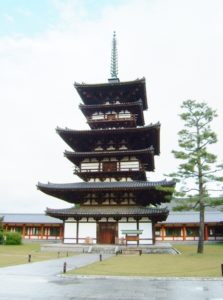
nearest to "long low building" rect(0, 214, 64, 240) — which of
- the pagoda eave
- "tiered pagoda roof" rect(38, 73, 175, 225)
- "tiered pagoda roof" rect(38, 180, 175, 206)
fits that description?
"tiered pagoda roof" rect(38, 73, 175, 225)

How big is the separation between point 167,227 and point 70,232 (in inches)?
1039

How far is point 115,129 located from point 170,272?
2139 cm

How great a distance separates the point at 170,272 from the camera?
720 inches

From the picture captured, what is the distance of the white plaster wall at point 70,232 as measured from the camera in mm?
36781

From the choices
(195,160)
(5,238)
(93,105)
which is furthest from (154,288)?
(5,238)

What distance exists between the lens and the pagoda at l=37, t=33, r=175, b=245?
35.4 meters

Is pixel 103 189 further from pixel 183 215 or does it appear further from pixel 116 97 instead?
pixel 183 215

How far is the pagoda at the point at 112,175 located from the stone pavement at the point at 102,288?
18.3m

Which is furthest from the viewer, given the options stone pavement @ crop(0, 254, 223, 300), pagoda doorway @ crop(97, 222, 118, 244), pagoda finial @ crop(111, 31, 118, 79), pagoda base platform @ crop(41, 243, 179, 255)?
pagoda finial @ crop(111, 31, 118, 79)

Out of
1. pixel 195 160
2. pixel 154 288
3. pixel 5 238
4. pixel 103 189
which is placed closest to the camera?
pixel 154 288

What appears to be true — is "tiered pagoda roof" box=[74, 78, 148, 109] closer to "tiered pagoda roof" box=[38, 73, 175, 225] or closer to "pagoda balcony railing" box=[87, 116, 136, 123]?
"tiered pagoda roof" box=[38, 73, 175, 225]

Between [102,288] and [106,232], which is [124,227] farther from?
[102,288]

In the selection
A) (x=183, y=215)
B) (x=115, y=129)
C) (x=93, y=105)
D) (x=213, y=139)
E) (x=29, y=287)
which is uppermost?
(x=93, y=105)

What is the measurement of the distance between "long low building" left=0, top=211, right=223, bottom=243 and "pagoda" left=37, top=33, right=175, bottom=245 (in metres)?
17.7
